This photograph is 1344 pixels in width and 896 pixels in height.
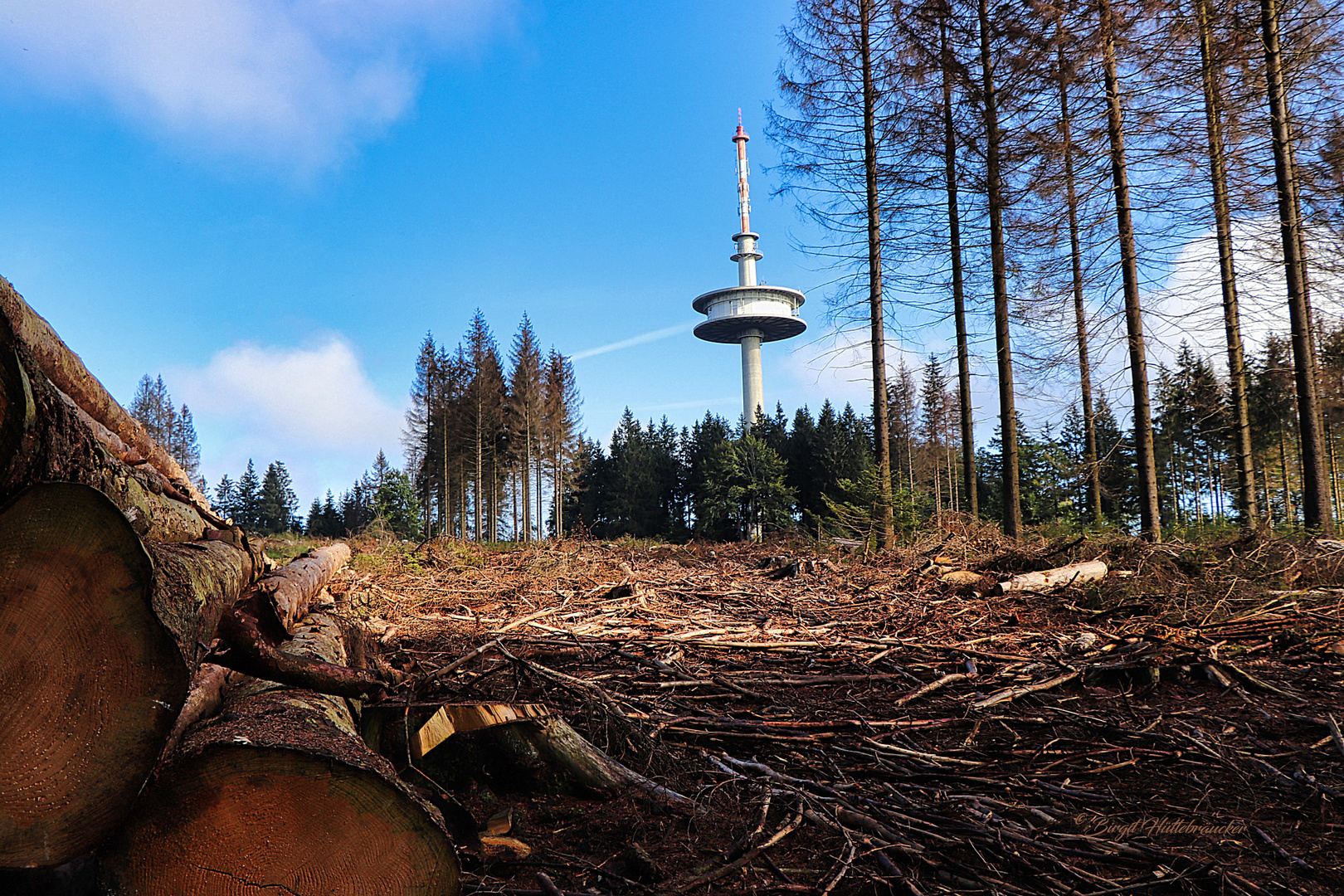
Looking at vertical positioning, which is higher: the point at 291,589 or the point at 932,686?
the point at 291,589

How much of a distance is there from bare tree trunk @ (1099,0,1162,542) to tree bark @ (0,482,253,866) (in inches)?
553

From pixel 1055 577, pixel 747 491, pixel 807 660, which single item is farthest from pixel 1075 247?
pixel 747 491

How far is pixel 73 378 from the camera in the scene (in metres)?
4.29

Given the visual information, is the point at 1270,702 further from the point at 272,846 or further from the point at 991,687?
the point at 272,846

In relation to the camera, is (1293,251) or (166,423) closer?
(1293,251)

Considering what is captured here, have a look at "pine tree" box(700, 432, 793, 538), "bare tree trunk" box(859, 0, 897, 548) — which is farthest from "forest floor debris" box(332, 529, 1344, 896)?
"pine tree" box(700, 432, 793, 538)

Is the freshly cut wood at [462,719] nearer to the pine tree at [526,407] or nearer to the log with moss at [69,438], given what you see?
the log with moss at [69,438]

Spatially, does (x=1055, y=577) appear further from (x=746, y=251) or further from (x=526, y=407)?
(x=746, y=251)

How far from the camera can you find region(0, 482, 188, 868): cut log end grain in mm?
1815

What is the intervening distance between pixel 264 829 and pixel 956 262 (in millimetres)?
16234

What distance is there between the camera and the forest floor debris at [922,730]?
2.62 metres

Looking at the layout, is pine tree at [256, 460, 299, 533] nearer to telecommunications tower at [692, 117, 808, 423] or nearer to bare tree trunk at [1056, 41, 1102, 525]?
telecommunications tower at [692, 117, 808, 423]

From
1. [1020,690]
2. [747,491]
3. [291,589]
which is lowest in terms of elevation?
[1020,690]

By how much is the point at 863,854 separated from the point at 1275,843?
167cm
